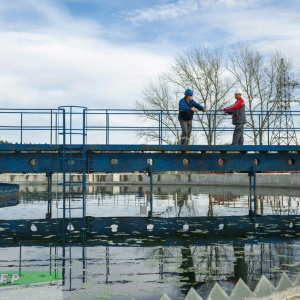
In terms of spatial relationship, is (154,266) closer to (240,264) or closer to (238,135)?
(240,264)

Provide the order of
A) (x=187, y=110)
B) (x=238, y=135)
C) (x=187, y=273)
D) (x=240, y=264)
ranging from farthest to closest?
(x=238, y=135) → (x=187, y=110) → (x=240, y=264) → (x=187, y=273)

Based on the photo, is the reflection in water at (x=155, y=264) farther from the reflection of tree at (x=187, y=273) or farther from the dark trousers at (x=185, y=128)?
the dark trousers at (x=185, y=128)

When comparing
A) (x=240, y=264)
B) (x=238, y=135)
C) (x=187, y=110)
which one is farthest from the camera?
(x=238, y=135)

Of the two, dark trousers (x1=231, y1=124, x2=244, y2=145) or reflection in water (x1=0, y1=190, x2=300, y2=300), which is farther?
dark trousers (x1=231, y1=124, x2=244, y2=145)

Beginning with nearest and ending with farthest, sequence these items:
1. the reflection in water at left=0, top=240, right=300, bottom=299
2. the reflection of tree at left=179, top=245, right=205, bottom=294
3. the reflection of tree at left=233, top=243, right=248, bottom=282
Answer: the reflection in water at left=0, top=240, right=300, bottom=299 → the reflection of tree at left=179, top=245, right=205, bottom=294 → the reflection of tree at left=233, top=243, right=248, bottom=282

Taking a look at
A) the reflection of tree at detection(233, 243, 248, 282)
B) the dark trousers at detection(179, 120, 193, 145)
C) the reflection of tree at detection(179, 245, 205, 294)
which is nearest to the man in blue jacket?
the dark trousers at detection(179, 120, 193, 145)

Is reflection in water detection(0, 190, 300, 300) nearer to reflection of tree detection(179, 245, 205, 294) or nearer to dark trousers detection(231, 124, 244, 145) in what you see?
reflection of tree detection(179, 245, 205, 294)

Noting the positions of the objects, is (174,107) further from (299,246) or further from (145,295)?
(145,295)

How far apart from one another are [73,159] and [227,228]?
17.6ft

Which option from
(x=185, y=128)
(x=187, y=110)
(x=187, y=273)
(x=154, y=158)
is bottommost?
(x=187, y=273)

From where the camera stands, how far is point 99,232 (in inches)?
572

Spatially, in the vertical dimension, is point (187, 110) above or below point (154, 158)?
above

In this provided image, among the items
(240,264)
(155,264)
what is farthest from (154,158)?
(240,264)

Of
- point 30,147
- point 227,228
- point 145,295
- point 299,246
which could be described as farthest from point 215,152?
point 145,295
